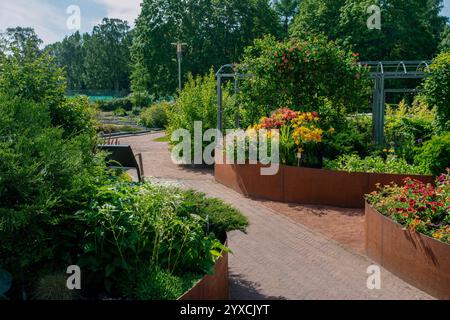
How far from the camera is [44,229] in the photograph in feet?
14.4

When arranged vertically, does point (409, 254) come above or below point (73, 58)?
below

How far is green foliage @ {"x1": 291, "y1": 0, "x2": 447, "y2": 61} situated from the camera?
28375 millimetres

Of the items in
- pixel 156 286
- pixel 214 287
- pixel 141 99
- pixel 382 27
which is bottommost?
pixel 214 287

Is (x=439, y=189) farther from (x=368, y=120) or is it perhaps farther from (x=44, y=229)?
(x=368, y=120)

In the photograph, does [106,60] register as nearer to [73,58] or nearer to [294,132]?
[73,58]

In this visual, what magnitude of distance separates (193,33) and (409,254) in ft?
98.6

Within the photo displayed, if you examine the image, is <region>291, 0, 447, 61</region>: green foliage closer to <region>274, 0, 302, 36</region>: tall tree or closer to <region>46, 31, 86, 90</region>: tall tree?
<region>274, 0, 302, 36</region>: tall tree

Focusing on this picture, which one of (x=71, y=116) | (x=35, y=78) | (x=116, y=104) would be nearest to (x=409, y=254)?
(x=71, y=116)

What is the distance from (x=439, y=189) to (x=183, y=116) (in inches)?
337

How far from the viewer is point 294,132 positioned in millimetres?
10234

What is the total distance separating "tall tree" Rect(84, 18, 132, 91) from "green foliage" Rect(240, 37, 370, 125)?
59.9 m

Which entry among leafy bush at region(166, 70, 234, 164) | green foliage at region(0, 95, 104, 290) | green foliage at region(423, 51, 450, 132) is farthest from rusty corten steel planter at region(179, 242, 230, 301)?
leafy bush at region(166, 70, 234, 164)

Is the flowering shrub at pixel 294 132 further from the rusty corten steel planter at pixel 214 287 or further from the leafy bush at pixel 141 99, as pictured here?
the leafy bush at pixel 141 99
